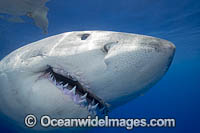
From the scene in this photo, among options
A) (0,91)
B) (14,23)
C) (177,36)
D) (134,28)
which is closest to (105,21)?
(134,28)

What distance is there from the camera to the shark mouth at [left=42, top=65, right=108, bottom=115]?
1.76 m

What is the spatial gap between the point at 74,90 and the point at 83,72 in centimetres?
26

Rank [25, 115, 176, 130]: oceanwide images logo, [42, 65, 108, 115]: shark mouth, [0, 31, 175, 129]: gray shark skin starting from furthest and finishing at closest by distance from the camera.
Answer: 1. [25, 115, 176, 130]: oceanwide images logo
2. [42, 65, 108, 115]: shark mouth
3. [0, 31, 175, 129]: gray shark skin

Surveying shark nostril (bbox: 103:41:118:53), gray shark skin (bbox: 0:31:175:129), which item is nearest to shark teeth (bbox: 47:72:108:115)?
gray shark skin (bbox: 0:31:175:129)

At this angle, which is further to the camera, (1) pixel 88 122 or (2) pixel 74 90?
(1) pixel 88 122

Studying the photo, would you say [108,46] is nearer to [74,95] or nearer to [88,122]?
Result: [74,95]

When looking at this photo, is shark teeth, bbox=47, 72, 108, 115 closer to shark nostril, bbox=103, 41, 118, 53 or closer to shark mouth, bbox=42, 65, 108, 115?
shark mouth, bbox=42, 65, 108, 115

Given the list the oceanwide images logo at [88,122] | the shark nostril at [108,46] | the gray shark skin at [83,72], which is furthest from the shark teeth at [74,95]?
the shark nostril at [108,46]

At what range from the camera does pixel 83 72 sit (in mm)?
1602

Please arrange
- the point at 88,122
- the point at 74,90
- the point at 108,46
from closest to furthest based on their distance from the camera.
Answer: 1. the point at 108,46
2. the point at 74,90
3. the point at 88,122

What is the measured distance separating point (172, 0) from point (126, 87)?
390 inches

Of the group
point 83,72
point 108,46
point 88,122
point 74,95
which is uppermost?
point 108,46

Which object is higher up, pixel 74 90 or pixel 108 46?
pixel 108 46

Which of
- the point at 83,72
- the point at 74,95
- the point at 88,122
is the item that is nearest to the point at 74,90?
the point at 74,95
